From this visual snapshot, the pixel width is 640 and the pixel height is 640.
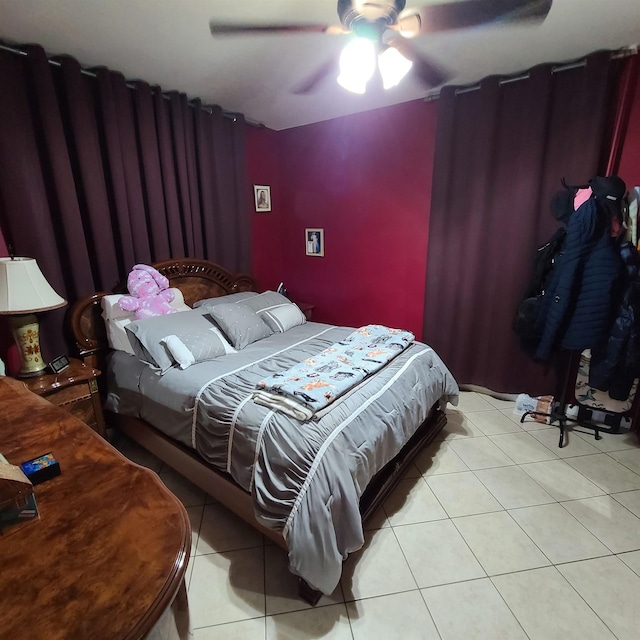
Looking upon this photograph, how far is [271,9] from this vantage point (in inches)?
65.7

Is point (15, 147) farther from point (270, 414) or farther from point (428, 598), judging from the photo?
point (428, 598)

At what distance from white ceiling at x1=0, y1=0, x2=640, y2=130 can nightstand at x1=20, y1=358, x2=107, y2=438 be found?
1.81m

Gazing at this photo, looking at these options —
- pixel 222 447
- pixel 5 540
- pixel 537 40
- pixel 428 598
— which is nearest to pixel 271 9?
pixel 537 40

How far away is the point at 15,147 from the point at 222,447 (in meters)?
2.03

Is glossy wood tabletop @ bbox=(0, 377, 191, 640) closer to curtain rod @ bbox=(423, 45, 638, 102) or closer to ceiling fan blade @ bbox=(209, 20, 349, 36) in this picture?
ceiling fan blade @ bbox=(209, 20, 349, 36)

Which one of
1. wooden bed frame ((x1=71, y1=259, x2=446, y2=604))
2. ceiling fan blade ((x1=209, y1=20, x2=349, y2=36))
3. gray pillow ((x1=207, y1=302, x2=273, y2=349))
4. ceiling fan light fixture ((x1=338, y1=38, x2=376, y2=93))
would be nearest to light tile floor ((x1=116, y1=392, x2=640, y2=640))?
wooden bed frame ((x1=71, y1=259, x2=446, y2=604))

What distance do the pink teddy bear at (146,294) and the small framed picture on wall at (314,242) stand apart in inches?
65.1

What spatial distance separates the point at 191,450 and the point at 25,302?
115 cm

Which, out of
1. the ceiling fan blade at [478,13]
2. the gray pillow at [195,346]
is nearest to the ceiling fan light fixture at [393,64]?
the ceiling fan blade at [478,13]

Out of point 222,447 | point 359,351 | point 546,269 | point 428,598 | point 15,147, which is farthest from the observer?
point 546,269

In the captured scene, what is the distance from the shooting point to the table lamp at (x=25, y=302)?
176cm

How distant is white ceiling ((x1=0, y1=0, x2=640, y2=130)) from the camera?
5.45ft

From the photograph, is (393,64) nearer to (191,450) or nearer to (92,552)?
(92,552)

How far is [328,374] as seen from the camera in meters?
1.83
